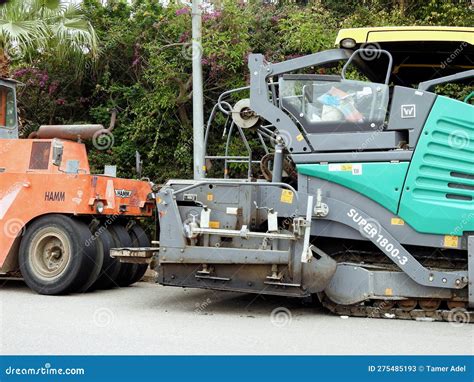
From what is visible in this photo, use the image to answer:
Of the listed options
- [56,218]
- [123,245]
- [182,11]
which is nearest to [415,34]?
[123,245]

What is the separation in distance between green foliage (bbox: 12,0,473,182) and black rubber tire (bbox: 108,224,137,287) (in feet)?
10.9

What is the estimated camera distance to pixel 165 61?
14531mm

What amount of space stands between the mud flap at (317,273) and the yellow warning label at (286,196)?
0.68 m

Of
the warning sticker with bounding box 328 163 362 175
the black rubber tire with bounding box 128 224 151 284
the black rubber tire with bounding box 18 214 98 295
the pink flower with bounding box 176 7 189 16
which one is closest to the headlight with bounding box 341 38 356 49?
the warning sticker with bounding box 328 163 362 175

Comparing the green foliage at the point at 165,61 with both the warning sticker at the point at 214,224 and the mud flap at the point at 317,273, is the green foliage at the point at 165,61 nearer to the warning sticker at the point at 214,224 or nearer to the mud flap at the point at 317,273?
the warning sticker at the point at 214,224

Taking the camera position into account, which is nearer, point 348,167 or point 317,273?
point 317,273

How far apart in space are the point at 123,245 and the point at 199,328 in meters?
3.38

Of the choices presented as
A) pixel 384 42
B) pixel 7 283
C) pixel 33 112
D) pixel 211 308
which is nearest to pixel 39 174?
pixel 7 283

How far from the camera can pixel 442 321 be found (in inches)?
323

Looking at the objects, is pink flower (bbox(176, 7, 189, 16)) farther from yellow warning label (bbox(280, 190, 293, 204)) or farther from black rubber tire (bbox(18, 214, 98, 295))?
yellow warning label (bbox(280, 190, 293, 204))

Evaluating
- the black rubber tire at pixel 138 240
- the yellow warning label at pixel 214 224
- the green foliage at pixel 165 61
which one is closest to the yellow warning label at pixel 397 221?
the yellow warning label at pixel 214 224

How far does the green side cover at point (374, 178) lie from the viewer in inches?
323

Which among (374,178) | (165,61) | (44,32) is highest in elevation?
(44,32)

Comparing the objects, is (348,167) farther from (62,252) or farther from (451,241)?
(62,252)
